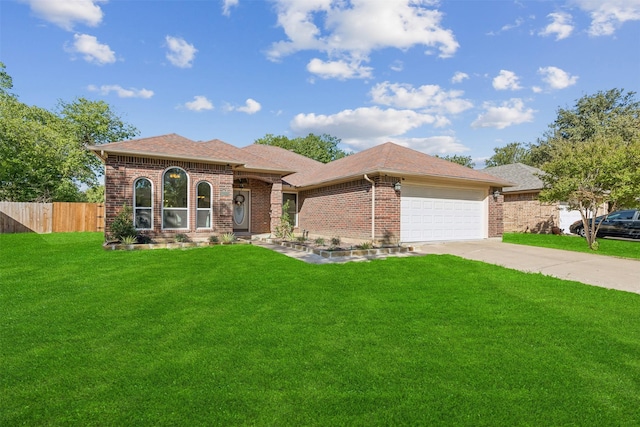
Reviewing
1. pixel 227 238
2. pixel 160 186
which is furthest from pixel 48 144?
pixel 227 238

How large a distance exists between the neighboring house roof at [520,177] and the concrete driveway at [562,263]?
923 cm

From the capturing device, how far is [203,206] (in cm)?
1238

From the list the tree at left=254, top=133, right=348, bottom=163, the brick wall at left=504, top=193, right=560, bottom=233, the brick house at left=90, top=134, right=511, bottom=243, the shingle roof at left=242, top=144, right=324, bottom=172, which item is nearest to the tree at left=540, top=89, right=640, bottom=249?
the brick house at left=90, top=134, right=511, bottom=243

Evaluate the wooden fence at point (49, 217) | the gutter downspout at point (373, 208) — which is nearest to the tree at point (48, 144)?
the wooden fence at point (49, 217)

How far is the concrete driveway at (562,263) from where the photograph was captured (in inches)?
282

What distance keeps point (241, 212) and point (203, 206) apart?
11.5ft

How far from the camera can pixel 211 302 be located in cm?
516

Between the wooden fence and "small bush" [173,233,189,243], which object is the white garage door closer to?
"small bush" [173,233,189,243]

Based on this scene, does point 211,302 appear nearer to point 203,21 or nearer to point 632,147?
point 203,21

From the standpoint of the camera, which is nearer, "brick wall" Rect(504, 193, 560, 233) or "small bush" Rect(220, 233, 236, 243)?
"small bush" Rect(220, 233, 236, 243)

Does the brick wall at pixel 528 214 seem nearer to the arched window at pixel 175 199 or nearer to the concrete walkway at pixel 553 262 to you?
the concrete walkway at pixel 553 262

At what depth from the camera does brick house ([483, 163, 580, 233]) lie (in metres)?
19.5

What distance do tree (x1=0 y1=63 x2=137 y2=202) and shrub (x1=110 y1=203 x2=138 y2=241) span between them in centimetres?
1802

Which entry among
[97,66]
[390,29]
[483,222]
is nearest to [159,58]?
[97,66]
